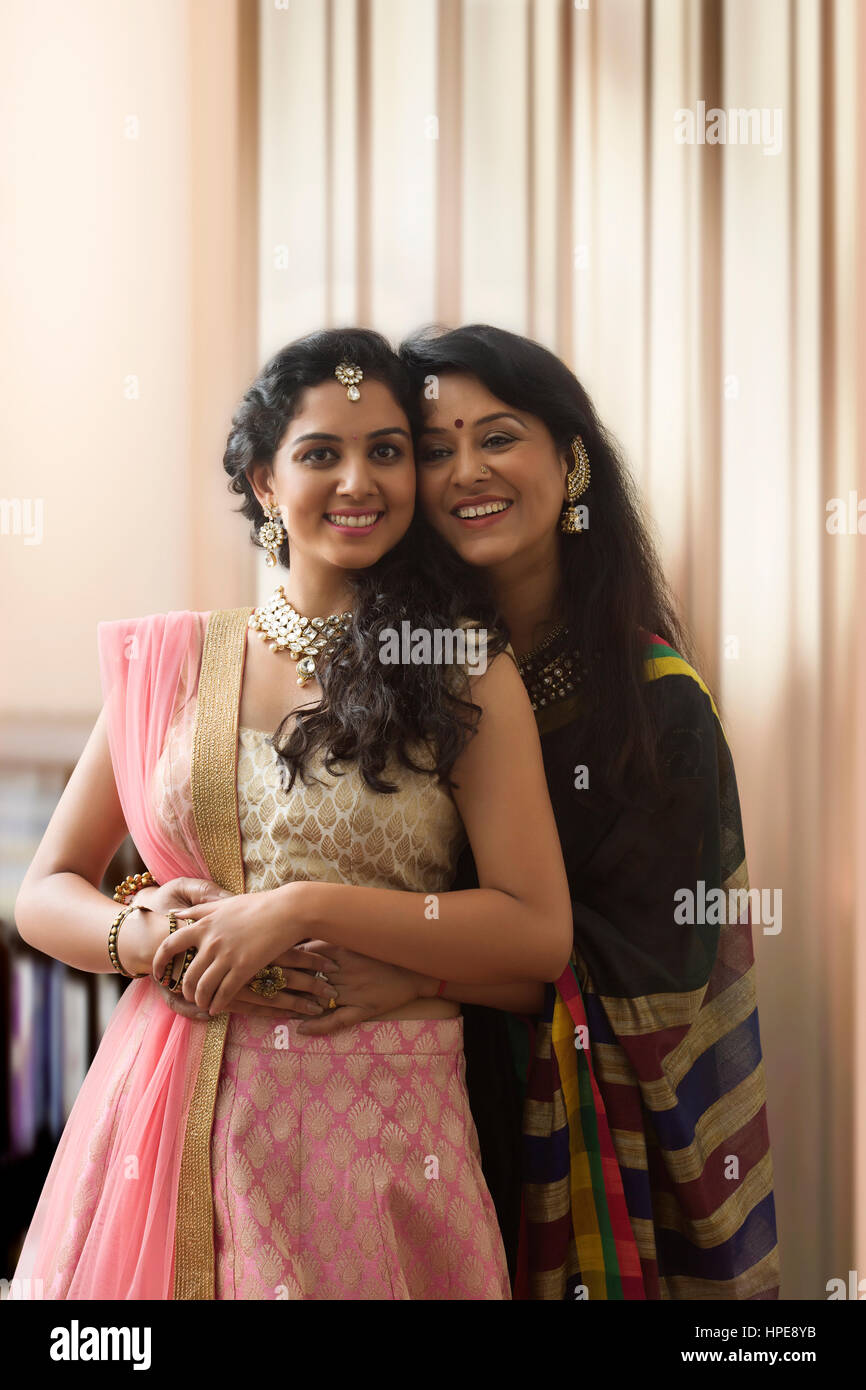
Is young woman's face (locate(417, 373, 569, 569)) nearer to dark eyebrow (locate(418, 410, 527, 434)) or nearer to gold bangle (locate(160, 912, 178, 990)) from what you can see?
dark eyebrow (locate(418, 410, 527, 434))

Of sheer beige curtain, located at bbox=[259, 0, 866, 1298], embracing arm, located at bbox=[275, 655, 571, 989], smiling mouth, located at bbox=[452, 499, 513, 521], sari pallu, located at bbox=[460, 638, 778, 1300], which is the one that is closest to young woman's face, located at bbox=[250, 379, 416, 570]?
smiling mouth, located at bbox=[452, 499, 513, 521]

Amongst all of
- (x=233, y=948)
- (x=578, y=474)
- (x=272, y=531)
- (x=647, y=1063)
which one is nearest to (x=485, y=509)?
(x=578, y=474)

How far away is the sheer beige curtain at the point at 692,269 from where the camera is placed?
152 centimetres

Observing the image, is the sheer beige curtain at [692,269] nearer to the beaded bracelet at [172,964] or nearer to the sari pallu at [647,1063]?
the sari pallu at [647,1063]

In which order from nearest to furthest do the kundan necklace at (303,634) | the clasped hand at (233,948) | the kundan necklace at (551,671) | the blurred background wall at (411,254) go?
1. the clasped hand at (233,948)
2. the kundan necklace at (303,634)
3. the kundan necklace at (551,671)
4. the blurred background wall at (411,254)

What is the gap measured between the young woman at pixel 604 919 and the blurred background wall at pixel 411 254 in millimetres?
313

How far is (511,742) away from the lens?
1.10 metres

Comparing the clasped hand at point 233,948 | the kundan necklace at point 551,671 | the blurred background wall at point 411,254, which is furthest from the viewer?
the blurred background wall at point 411,254

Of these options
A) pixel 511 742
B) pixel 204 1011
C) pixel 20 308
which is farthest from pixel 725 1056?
pixel 20 308

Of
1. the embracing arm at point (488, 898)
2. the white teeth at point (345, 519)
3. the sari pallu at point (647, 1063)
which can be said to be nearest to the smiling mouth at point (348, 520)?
the white teeth at point (345, 519)

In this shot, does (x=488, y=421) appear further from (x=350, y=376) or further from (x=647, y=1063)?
(x=647, y=1063)
